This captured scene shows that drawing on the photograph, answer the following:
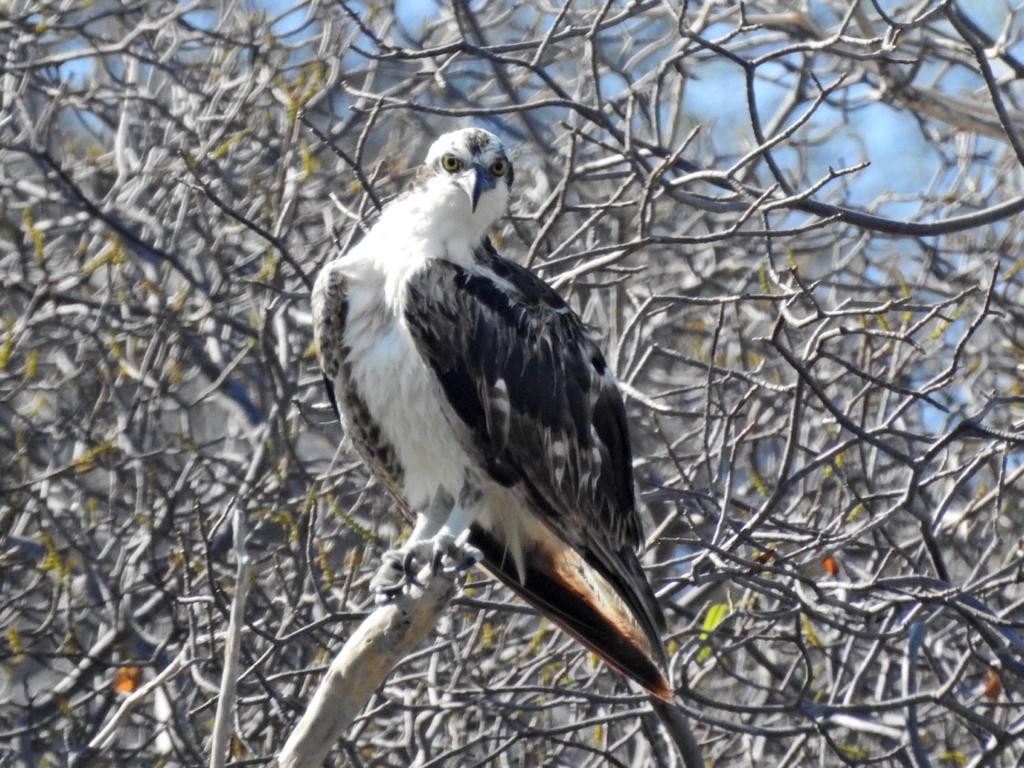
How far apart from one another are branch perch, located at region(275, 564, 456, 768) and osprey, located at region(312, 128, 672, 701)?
1.30ft

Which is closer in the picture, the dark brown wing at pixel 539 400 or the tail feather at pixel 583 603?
the tail feather at pixel 583 603

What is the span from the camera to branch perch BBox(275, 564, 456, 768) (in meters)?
3.88

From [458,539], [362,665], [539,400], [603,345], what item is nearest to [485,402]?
[539,400]

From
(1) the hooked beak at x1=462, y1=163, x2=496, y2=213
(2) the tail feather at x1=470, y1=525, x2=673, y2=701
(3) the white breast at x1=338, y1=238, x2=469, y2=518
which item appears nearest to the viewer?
(2) the tail feather at x1=470, y1=525, x2=673, y2=701

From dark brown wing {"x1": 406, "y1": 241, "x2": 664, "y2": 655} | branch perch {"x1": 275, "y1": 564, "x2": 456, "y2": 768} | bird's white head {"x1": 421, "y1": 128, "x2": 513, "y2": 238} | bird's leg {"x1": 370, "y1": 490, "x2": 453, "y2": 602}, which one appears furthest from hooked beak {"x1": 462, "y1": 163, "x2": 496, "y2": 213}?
branch perch {"x1": 275, "y1": 564, "x2": 456, "y2": 768}

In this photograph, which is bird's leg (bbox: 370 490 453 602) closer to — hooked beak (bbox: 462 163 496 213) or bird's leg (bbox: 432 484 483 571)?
bird's leg (bbox: 432 484 483 571)

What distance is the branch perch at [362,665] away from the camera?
388 cm

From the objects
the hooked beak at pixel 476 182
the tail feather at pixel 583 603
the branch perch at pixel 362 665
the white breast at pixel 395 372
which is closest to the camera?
the branch perch at pixel 362 665

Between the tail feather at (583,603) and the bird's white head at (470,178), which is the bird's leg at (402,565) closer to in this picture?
the tail feather at (583,603)

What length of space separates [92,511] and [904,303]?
11.4ft

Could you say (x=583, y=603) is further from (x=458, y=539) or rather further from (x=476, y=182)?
(x=476, y=182)

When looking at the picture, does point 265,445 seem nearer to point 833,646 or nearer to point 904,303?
point 833,646

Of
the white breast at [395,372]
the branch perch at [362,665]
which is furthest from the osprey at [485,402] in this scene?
the branch perch at [362,665]

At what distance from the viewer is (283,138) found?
6.32 m
